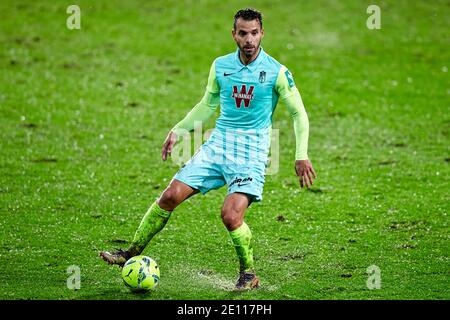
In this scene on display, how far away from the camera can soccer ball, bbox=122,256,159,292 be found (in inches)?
363

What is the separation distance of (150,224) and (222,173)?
929mm

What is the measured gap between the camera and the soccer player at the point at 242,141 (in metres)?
9.44

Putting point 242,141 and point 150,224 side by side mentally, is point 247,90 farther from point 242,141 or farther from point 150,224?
point 150,224

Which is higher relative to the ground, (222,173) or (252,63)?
(252,63)

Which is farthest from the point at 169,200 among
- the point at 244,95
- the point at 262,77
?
the point at 262,77

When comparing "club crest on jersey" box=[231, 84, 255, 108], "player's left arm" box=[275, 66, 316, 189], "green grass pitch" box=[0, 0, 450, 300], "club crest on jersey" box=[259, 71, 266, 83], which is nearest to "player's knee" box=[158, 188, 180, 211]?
"green grass pitch" box=[0, 0, 450, 300]

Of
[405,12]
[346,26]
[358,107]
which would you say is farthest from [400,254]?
[405,12]

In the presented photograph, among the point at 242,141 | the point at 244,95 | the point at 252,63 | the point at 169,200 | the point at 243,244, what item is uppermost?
the point at 252,63

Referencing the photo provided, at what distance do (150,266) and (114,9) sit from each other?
1559cm

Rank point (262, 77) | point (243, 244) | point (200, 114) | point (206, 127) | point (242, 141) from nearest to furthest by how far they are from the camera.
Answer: point (243, 244) < point (262, 77) < point (242, 141) < point (200, 114) < point (206, 127)

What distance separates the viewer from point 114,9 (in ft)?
78.6

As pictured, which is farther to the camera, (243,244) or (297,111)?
(297,111)

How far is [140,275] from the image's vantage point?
9.22 meters
